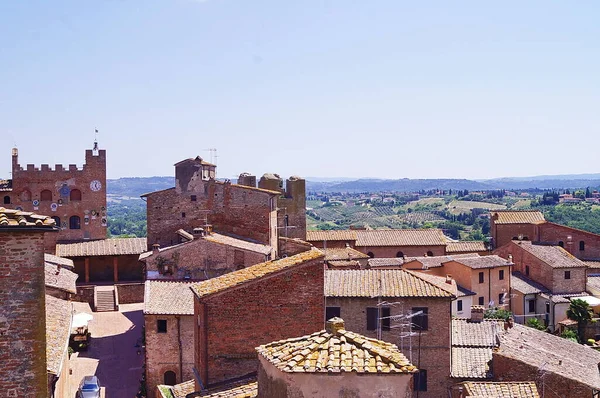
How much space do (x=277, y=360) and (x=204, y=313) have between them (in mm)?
6408

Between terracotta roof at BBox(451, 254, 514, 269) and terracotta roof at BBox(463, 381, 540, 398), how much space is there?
Answer: 2962 centimetres

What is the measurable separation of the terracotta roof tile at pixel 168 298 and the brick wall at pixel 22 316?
1727cm

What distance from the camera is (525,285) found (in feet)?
191

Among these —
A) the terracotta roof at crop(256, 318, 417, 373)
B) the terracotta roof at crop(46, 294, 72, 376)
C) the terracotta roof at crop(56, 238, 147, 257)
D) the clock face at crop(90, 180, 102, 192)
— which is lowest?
the terracotta roof at crop(56, 238, 147, 257)

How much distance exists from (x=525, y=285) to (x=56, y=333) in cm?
4434

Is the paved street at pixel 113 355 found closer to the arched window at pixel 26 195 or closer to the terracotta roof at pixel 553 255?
the arched window at pixel 26 195

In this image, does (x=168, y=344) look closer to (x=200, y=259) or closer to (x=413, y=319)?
(x=200, y=259)

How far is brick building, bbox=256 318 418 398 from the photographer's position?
13.4m

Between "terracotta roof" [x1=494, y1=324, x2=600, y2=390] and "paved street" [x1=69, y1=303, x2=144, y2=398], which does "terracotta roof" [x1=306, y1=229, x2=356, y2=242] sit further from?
"terracotta roof" [x1=494, y1=324, x2=600, y2=390]

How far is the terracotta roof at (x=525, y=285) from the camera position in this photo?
56812 mm

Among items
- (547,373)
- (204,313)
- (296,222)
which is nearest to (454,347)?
(547,373)

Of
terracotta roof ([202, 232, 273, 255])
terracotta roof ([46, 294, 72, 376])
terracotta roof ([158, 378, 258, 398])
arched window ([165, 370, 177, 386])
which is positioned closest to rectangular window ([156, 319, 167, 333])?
arched window ([165, 370, 177, 386])

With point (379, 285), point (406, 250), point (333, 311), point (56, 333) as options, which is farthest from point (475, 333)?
point (406, 250)

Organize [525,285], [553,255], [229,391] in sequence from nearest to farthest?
[229,391] → [525,285] → [553,255]
